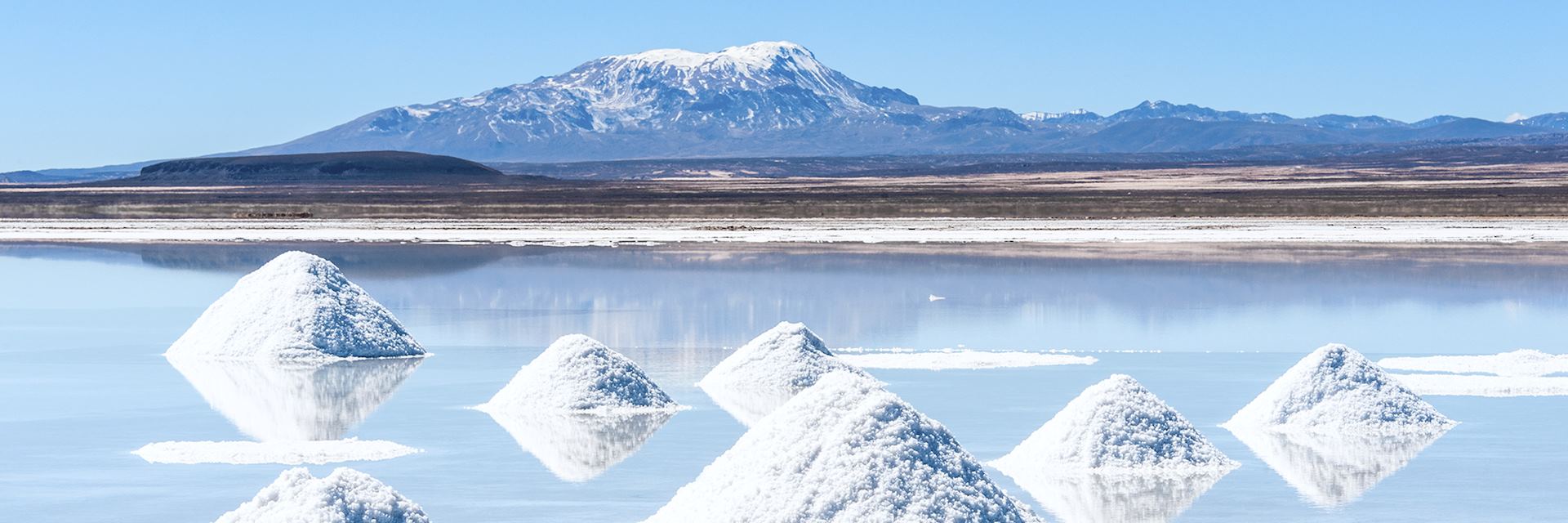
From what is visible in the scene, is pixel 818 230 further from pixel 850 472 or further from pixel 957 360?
pixel 850 472

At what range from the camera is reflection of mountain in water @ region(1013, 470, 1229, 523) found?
8.37m

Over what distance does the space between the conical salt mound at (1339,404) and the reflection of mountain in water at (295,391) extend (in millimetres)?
5347

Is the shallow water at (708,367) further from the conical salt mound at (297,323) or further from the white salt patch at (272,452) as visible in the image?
the conical salt mound at (297,323)

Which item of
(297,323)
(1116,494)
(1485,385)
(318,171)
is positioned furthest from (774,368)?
(318,171)

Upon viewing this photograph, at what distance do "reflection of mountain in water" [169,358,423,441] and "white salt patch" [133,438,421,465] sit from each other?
383 millimetres

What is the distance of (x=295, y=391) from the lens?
12.8 m

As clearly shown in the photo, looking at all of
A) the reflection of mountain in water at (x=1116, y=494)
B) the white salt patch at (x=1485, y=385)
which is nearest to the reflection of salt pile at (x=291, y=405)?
the reflection of mountain in water at (x=1116, y=494)

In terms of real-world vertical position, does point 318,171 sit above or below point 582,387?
below

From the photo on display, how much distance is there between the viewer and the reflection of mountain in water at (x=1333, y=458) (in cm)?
903

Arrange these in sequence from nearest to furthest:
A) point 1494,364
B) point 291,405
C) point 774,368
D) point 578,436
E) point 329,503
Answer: point 329,503
point 578,436
point 291,405
point 774,368
point 1494,364

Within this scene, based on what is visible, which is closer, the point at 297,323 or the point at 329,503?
the point at 329,503

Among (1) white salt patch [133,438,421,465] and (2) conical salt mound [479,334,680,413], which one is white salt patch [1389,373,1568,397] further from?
(1) white salt patch [133,438,421,465]

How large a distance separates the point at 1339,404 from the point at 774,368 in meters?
3.87

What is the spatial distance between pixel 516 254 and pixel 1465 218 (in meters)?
27.0
